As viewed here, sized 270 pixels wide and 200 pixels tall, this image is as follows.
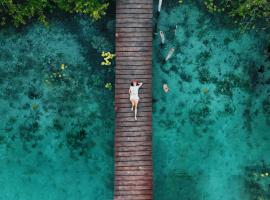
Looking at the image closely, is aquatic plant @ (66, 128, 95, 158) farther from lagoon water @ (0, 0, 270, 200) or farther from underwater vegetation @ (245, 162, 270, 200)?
underwater vegetation @ (245, 162, 270, 200)

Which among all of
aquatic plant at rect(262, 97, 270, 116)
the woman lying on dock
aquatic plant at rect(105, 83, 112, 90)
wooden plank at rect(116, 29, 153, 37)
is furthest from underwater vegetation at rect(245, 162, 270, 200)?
wooden plank at rect(116, 29, 153, 37)

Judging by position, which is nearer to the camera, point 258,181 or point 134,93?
point 134,93

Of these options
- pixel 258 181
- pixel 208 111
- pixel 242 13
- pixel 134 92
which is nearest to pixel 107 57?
pixel 134 92

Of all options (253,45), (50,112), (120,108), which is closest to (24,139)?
(50,112)

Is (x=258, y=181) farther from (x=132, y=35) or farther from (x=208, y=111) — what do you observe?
(x=132, y=35)

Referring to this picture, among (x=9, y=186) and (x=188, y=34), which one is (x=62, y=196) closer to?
(x=9, y=186)
